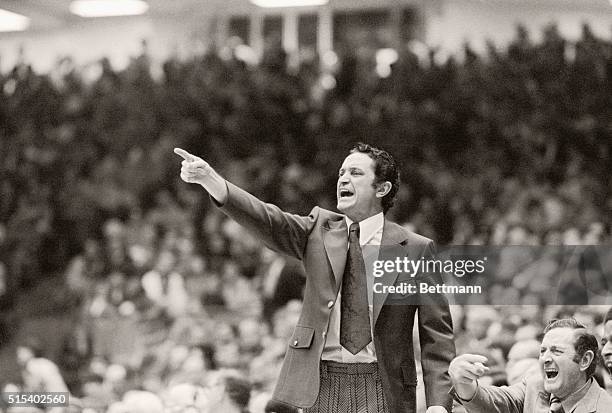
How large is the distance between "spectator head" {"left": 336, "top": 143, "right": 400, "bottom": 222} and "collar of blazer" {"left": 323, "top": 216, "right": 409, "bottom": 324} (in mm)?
46

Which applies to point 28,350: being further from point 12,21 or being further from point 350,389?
point 350,389

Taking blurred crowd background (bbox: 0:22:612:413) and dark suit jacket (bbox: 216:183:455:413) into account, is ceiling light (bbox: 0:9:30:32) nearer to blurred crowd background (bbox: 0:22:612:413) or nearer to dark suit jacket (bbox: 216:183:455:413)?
blurred crowd background (bbox: 0:22:612:413)

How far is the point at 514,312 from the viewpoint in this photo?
2834 millimetres

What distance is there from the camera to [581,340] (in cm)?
225

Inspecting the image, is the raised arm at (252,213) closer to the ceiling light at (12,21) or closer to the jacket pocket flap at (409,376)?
the jacket pocket flap at (409,376)

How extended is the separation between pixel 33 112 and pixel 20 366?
1054mm

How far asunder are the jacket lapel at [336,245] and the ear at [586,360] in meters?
0.61

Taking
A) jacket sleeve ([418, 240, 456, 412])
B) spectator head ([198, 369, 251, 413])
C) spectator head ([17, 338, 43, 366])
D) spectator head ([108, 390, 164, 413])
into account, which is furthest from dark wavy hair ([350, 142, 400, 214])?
spectator head ([17, 338, 43, 366])

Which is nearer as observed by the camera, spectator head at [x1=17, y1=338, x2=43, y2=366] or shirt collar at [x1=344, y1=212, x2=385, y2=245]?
shirt collar at [x1=344, y1=212, x2=385, y2=245]

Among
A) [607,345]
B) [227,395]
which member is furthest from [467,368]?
[227,395]

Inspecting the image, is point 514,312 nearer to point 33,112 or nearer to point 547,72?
point 547,72

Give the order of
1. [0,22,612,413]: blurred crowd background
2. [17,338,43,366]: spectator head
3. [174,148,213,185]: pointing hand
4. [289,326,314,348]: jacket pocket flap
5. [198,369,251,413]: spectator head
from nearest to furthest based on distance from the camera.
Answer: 1. [174,148,213,185]: pointing hand
2. [289,326,314,348]: jacket pocket flap
3. [198,369,251,413]: spectator head
4. [0,22,612,413]: blurred crowd background
5. [17,338,43,366]: spectator head

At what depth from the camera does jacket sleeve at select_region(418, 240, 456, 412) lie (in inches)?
87.0

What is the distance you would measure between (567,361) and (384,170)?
25.1 inches
